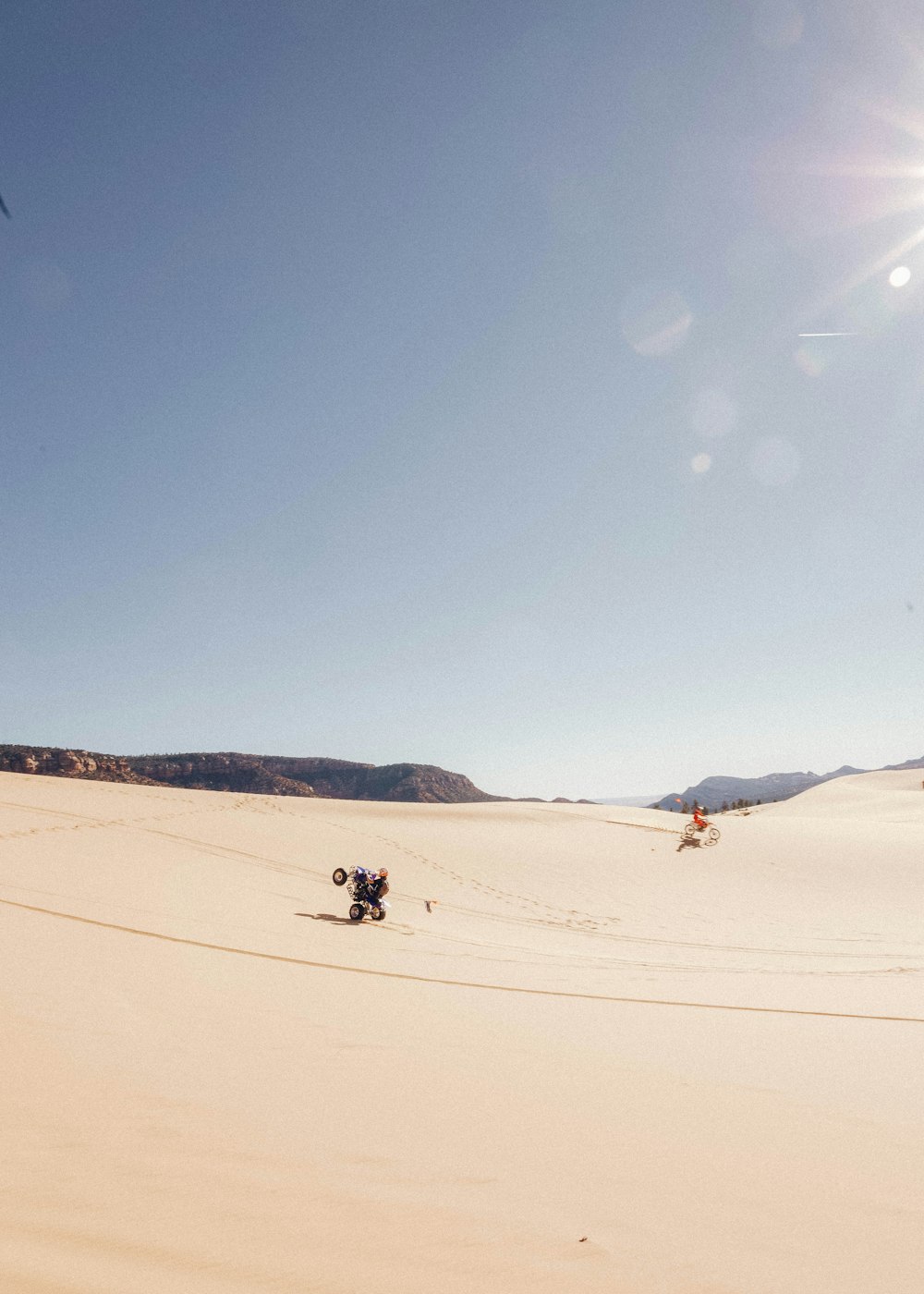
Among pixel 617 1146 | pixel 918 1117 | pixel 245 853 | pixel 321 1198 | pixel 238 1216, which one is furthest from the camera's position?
pixel 245 853

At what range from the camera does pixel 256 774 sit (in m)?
95.7

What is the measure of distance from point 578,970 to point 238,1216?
6834 mm

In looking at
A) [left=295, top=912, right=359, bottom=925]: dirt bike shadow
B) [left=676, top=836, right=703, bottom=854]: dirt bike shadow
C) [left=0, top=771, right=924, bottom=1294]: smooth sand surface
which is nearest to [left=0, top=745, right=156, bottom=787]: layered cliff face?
[left=676, top=836, right=703, bottom=854]: dirt bike shadow

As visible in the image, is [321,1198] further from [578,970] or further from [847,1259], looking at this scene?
[578,970]

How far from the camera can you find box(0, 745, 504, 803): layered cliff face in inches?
2714

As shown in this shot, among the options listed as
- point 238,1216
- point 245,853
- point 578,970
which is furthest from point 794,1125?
point 245,853

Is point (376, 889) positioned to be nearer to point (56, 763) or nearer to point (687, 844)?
point (687, 844)

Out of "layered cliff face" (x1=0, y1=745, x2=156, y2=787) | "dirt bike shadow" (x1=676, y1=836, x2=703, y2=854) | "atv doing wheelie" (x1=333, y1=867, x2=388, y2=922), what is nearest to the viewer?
"atv doing wheelie" (x1=333, y1=867, x2=388, y2=922)

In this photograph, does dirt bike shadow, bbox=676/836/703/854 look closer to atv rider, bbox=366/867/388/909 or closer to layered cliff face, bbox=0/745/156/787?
atv rider, bbox=366/867/388/909

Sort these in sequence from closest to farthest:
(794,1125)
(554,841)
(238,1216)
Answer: (238,1216), (794,1125), (554,841)

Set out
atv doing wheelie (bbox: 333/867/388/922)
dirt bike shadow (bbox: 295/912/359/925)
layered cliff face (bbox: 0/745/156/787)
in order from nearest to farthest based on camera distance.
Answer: dirt bike shadow (bbox: 295/912/359/925), atv doing wheelie (bbox: 333/867/388/922), layered cliff face (bbox: 0/745/156/787)

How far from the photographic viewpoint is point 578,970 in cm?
830

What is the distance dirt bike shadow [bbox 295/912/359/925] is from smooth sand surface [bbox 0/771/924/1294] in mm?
127

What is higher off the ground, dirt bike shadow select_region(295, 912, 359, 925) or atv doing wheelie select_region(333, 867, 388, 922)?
atv doing wheelie select_region(333, 867, 388, 922)
